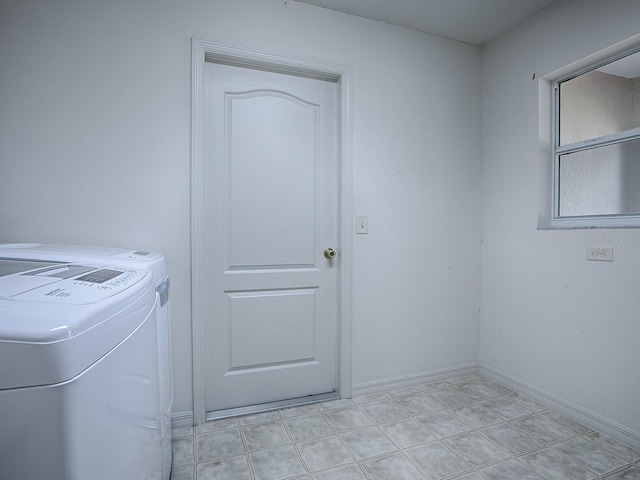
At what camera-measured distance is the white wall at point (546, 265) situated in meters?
1.73

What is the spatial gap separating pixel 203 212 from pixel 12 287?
1.26m

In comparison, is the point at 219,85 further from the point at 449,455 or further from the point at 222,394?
the point at 449,455

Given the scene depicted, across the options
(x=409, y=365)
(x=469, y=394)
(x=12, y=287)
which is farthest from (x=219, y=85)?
(x=469, y=394)

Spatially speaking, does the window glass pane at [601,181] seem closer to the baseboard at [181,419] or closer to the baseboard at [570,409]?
the baseboard at [570,409]

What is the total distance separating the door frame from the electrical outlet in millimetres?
1325

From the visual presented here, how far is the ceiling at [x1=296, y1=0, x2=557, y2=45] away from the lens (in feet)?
6.66

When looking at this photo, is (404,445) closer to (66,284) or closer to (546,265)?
(546,265)

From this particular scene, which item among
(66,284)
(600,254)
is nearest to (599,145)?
(600,254)

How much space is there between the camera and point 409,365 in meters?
2.36

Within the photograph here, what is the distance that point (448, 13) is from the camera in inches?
83.8

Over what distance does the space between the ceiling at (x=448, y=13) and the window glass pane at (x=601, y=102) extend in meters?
0.53

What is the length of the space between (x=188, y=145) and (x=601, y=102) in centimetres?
238

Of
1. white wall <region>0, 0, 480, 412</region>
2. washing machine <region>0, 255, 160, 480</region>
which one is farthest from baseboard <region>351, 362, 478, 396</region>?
washing machine <region>0, 255, 160, 480</region>

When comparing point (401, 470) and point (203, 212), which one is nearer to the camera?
point (401, 470)
